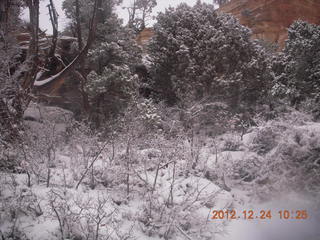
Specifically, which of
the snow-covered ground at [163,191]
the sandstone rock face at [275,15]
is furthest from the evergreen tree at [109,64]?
the sandstone rock face at [275,15]

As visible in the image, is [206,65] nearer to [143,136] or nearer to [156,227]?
[143,136]

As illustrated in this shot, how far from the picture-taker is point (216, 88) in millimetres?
12930

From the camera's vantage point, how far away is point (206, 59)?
13.2m

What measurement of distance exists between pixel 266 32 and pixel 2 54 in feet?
94.7

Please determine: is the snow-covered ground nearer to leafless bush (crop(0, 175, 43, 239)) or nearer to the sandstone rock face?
leafless bush (crop(0, 175, 43, 239))

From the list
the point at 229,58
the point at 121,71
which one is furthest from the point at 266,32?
the point at 121,71

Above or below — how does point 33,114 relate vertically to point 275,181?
above
